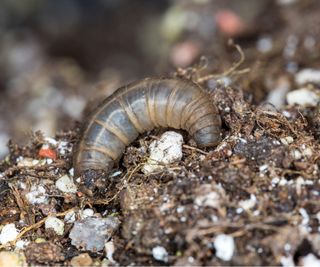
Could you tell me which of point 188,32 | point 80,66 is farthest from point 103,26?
point 188,32

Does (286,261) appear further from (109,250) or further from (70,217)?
(70,217)

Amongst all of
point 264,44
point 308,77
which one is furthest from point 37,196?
point 264,44

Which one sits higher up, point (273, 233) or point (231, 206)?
point (231, 206)

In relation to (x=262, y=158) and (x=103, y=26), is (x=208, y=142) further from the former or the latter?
(x=103, y=26)

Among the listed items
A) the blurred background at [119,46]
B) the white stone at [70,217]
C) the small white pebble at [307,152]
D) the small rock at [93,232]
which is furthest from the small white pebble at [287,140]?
the white stone at [70,217]

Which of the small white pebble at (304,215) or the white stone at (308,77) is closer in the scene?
the small white pebble at (304,215)

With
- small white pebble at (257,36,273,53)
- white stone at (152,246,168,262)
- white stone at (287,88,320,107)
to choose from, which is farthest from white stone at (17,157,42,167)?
small white pebble at (257,36,273,53)

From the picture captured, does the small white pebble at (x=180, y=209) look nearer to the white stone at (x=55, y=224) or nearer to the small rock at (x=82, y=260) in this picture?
the small rock at (x=82, y=260)
